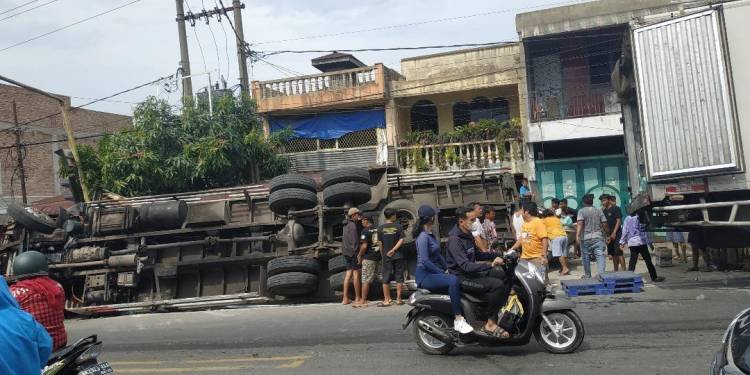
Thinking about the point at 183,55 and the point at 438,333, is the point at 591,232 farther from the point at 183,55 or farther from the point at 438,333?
the point at 183,55

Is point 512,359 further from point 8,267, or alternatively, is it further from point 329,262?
point 8,267

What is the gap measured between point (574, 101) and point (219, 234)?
1302cm

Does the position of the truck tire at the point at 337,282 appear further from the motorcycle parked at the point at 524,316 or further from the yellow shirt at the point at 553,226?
the motorcycle parked at the point at 524,316

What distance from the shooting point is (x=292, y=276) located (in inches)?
464

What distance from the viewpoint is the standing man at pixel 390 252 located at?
36.5 feet

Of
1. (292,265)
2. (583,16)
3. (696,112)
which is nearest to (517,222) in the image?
→ (696,112)

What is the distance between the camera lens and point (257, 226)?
13461mm

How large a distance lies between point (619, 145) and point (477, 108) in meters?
5.09

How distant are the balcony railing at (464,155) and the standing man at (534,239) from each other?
10.1 metres

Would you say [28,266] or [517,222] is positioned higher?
[28,266]

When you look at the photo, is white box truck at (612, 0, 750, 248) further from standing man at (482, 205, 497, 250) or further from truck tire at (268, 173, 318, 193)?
truck tire at (268, 173, 318, 193)

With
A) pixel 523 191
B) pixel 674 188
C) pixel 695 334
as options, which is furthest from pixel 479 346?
pixel 523 191

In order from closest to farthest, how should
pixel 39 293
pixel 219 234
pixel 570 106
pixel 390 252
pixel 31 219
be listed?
pixel 39 293 → pixel 390 252 → pixel 219 234 → pixel 31 219 → pixel 570 106

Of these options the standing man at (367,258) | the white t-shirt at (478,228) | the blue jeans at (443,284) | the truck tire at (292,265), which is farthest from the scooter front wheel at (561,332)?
the truck tire at (292,265)
